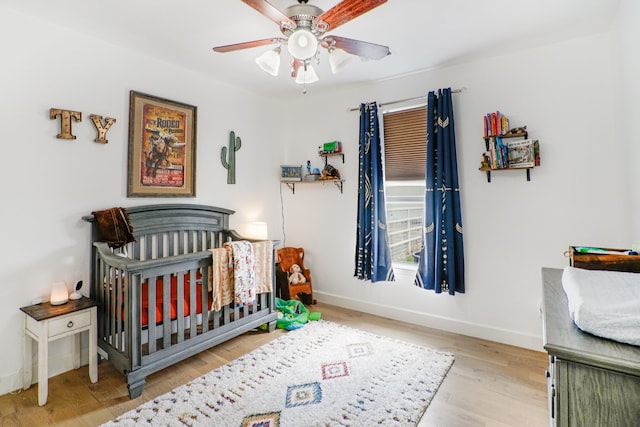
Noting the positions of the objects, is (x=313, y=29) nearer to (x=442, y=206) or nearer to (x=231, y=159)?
(x=442, y=206)

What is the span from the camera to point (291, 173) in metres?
3.88

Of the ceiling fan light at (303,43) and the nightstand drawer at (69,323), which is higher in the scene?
the ceiling fan light at (303,43)

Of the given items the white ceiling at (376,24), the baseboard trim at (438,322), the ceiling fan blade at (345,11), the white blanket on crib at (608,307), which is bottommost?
the baseboard trim at (438,322)

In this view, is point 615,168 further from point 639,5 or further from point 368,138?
point 368,138

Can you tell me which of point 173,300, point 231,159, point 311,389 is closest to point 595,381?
point 311,389

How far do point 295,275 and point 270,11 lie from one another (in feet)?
8.90

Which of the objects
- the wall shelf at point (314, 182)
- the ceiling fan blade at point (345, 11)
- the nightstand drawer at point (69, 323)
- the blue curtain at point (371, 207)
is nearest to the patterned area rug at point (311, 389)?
the nightstand drawer at point (69, 323)

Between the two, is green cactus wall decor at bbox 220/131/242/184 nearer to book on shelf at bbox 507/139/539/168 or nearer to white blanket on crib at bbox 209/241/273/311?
white blanket on crib at bbox 209/241/273/311

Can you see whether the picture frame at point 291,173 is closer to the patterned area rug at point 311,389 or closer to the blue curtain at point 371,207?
the blue curtain at point 371,207

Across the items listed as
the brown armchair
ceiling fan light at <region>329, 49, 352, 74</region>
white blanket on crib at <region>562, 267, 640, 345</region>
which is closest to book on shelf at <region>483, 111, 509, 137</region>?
ceiling fan light at <region>329, 49, 352, 74</region>

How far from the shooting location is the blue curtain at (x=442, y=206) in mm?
2838

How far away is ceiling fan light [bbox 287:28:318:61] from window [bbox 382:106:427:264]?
5.79 ft

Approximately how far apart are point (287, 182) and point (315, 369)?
223 cm

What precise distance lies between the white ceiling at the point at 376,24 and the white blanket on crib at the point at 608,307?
5.82ft
